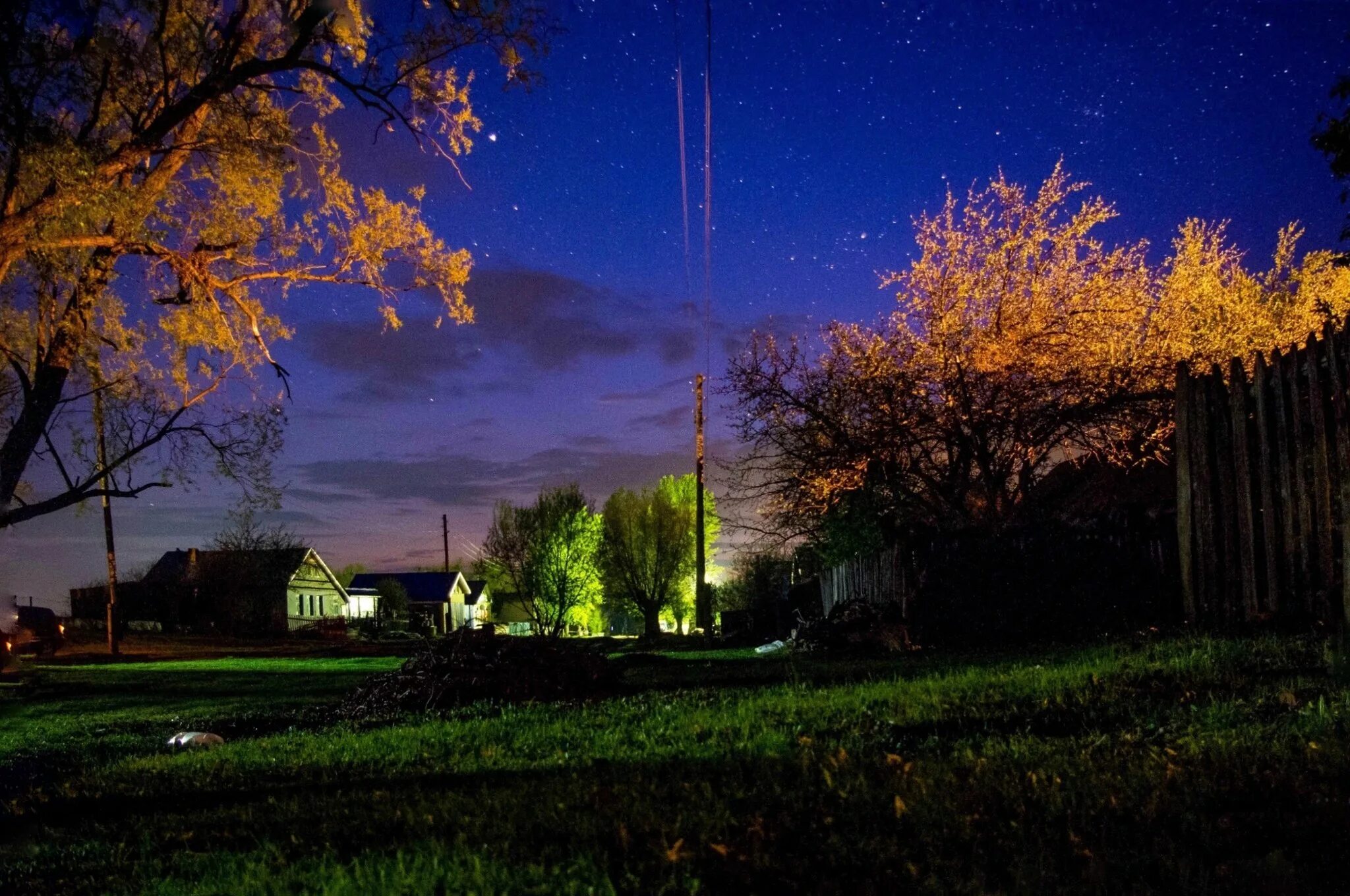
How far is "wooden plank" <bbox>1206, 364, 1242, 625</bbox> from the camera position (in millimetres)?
8055

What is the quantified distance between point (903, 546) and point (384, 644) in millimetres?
34077

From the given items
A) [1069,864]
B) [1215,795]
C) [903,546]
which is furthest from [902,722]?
[903,546]

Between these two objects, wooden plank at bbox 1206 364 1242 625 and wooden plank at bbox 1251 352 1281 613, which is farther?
wooden plank at bbox 1206 364 1242 625

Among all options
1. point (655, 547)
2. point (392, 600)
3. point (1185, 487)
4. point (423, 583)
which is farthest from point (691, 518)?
point (1185, 487)

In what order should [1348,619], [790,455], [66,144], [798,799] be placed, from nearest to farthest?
1. [798,799]
2. [1348,619]
3. [66,144]
4. [790,455]

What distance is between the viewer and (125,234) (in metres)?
14.2

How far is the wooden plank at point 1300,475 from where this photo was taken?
705 centimetres

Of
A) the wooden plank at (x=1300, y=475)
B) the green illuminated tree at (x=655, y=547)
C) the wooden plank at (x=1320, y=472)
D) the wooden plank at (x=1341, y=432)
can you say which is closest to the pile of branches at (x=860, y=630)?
the wooden plank at (x=1300, y=475)

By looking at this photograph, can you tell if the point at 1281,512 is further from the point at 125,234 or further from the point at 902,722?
the point at 125,234

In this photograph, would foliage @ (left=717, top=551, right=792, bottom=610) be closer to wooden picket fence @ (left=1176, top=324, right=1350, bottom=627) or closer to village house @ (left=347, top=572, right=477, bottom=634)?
wooden picket fence @ (left=1176, top=324, right=1350, bottom=627)

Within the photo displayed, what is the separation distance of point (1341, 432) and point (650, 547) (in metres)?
53.2

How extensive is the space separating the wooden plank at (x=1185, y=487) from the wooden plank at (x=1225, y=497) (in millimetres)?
291

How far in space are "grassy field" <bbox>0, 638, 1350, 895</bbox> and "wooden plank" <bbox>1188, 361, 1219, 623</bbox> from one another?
1065 millimetres

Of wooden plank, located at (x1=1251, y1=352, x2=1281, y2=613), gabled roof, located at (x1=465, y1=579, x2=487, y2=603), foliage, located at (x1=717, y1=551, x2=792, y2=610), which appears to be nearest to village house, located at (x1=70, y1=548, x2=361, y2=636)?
gabled roof, located at (x1=465, y1=579, x2=487, y2=603)
